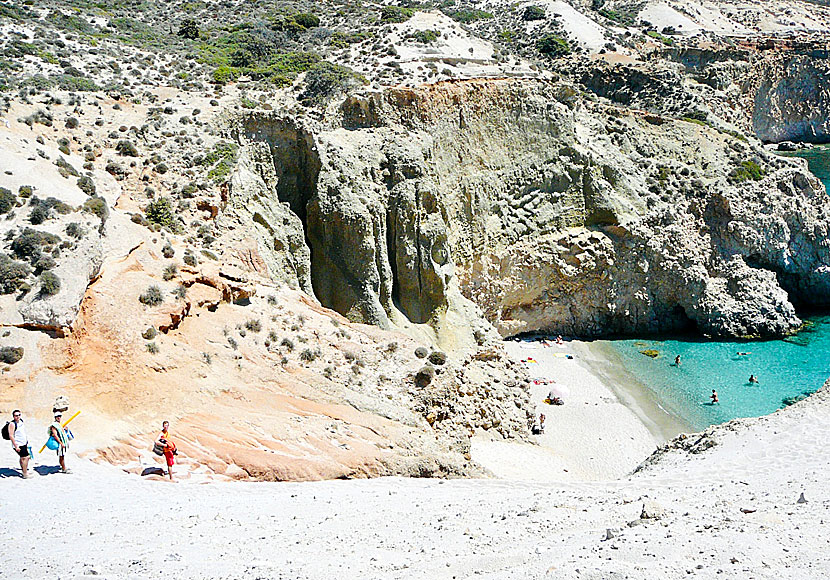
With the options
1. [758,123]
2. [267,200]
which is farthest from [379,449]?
[758,123]

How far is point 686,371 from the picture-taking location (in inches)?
1443

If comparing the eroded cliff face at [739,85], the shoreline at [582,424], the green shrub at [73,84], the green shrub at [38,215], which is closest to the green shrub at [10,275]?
the green shrub at [38,215]

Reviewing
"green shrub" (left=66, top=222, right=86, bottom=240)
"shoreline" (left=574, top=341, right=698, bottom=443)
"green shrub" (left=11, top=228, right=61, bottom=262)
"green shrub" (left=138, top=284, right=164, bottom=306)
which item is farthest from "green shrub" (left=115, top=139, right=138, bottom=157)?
"shoreline" (left=574, top=341, right=698, bottom=443)

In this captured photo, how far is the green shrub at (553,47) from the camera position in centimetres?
5666

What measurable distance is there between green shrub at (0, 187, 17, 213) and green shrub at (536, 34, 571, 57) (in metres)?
47.4

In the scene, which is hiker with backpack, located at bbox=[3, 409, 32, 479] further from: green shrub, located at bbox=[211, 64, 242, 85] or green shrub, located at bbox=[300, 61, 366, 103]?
green shrub, located at bbox=[211, 64, 242, 85]

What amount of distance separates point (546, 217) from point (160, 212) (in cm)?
2337

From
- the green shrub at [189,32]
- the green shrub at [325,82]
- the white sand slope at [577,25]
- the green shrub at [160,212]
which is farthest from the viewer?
the white sand slope at [577,25]

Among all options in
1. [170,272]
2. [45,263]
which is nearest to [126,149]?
[170,272]

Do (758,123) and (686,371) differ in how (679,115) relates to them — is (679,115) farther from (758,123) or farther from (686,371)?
(758,123)

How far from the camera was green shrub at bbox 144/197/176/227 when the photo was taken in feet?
76.6

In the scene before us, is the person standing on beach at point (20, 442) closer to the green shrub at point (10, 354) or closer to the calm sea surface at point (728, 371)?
the green shrub at point (10, 354)

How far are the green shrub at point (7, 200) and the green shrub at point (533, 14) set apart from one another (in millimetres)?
55606

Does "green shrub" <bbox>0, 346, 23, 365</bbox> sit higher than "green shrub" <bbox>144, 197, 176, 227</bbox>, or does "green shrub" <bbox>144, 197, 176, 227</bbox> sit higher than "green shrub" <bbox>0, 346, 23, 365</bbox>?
"green shrub" <bbox>144, 197, 176, 227</bbox>
